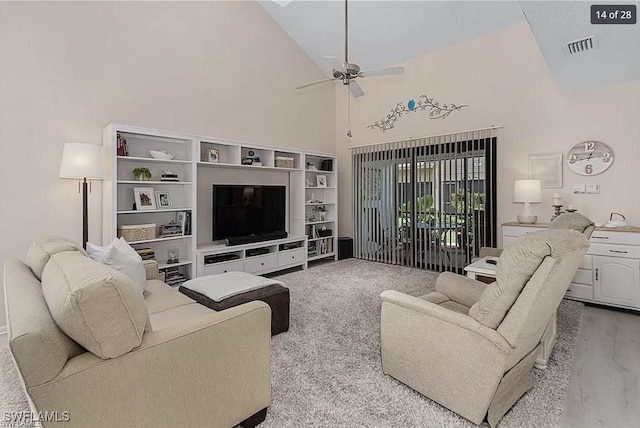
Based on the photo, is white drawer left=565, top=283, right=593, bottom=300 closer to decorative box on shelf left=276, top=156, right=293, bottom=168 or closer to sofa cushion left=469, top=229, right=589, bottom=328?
sofa cushion left=469, top=229, right=589, bottom=328

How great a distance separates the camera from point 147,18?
155 inches

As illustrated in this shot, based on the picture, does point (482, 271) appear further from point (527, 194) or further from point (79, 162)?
point (79, 162)

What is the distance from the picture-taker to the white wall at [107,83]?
312 cm

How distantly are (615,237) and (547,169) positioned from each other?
3.89 ft

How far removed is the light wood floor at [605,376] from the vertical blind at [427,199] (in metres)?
1.91

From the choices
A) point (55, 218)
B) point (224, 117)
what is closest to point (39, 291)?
point (55, 218)

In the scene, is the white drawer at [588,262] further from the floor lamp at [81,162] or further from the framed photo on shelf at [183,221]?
the floor lamp at [81,162]

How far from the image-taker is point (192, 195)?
407cm

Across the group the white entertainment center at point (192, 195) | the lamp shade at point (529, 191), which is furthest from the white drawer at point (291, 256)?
the lamp shade at point (529, 191)

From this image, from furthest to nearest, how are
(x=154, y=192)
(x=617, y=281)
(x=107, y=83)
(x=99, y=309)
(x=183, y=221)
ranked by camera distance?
(x=183, y=221), (x=154, y=192), (x=107, y=83), (x=617, y=281), (x=99, y=309)

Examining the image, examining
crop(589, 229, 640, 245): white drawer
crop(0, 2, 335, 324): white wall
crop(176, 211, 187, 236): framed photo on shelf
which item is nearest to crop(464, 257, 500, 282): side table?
crop(589, 229, 640, 245): white drawer

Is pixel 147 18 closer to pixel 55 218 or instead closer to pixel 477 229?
pixel 55 218

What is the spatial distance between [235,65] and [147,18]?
4.01ft

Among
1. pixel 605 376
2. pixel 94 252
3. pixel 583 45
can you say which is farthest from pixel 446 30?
pixel 94 252
